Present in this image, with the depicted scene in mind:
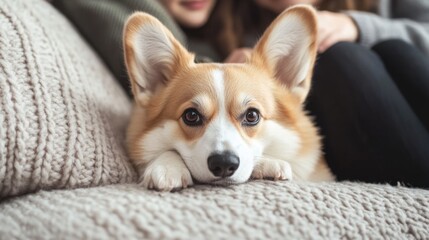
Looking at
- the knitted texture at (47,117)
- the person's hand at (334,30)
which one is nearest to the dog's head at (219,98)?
the knitted texture at (47,117)

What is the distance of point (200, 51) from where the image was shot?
73.1 inches

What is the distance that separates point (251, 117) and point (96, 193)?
427mm

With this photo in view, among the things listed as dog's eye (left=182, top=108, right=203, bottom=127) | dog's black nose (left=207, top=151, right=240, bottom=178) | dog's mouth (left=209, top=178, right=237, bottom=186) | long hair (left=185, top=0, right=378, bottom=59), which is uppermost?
long hair (left=185, top=0, right=378, bottom=59)

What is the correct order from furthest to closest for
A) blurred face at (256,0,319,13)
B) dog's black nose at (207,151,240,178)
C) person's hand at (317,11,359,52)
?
blurred face at (256,0,319,13), person's hand at (317,11,359,52), dog's black nose at (207,151,240,178)

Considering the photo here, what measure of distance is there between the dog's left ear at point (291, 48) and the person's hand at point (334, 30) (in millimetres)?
311

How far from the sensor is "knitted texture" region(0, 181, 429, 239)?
2.59 ft

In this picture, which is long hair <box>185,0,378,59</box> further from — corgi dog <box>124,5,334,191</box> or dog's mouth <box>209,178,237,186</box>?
dog's mouth <box>209,178,237,186</box>

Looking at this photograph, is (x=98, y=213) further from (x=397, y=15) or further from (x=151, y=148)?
(x=397, y=15)

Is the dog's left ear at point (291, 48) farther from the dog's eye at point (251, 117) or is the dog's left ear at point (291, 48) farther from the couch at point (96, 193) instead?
the couch at point (96, 193)

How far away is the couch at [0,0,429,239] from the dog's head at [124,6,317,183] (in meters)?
0.08

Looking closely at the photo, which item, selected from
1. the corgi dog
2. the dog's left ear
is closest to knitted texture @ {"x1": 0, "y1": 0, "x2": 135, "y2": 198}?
Answer: the corgi dog

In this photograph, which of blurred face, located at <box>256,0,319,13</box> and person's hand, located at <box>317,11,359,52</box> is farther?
blurred face, located at <box>256,0,319,13</box>

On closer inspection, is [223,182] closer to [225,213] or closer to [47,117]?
[225,213]

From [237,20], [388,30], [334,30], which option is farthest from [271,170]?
[237,20]
